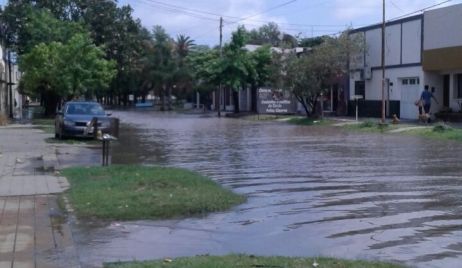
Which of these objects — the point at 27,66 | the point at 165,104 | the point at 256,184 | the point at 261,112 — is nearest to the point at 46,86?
the point at 27,66

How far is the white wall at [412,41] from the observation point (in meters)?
42.2

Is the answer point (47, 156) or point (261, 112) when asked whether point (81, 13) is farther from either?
point (47, 156)

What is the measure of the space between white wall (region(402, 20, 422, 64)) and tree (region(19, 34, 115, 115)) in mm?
19816

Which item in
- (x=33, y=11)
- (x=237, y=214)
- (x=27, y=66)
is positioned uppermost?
(x=33, y=11)

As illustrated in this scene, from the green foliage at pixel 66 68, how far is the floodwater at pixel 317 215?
26.8m

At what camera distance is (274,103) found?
56.3 metres

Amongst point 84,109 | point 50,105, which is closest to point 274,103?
point 50,105

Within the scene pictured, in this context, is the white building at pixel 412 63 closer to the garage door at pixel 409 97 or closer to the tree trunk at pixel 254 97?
the garage door at pixel 409 97

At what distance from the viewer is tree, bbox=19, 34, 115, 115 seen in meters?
46.6

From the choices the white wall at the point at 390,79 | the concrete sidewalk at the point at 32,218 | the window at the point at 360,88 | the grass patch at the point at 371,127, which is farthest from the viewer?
the window at the point at 360,88

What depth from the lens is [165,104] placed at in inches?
3863

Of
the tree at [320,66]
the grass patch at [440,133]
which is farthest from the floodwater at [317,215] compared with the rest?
the tree at [320,66]

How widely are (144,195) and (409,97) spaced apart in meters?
34.2

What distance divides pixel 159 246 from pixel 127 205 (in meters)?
2.53
